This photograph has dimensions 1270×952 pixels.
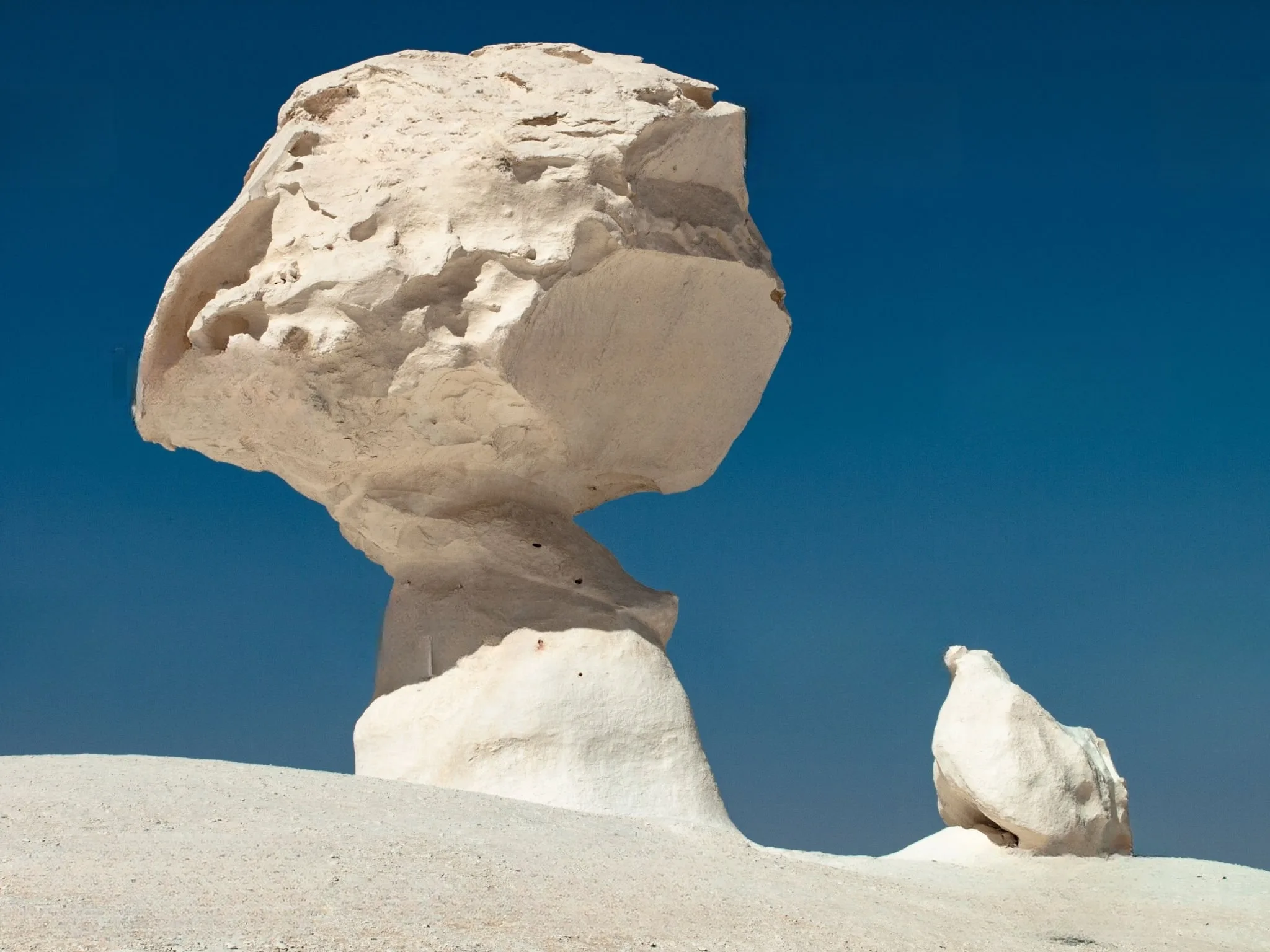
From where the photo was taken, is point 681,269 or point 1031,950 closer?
point 1031,950

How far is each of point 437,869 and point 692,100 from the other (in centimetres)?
478

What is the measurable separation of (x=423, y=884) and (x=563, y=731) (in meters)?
2.95

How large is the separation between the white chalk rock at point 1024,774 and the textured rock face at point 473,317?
2027mm

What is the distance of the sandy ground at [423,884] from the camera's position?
474cm

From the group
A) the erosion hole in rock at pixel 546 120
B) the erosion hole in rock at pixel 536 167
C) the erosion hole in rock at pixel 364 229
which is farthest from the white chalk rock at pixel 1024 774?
the erosion hole in rock at pixel 364 229

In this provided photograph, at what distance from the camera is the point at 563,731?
27.3ft

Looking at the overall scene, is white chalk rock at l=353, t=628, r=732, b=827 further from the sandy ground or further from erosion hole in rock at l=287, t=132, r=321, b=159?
→ erosion hole in rock at l=287, t=132, r=321, b=159

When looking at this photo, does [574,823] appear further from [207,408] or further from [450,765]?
[207,408]

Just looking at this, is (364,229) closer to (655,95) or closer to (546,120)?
(546,120)

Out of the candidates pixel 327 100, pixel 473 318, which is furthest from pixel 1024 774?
pixel 327 100

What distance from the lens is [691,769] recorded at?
8.45 meters

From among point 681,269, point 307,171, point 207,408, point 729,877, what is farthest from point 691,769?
point 307,171

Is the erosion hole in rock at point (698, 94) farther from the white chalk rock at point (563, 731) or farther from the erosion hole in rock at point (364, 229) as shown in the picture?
the white chalk rock at point (563, 731)

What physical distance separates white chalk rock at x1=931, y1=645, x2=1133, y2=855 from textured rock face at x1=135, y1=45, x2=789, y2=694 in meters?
2.03
